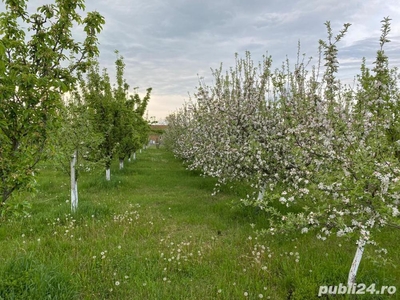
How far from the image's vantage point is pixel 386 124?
5.30 m

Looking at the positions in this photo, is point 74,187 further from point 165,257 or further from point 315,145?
point 315,145

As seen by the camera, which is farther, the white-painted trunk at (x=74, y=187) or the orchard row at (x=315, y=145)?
the white-painted trunk at (x=74, y=187)

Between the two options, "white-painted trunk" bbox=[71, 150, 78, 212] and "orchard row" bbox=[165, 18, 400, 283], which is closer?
"orchard row" bbox=[165, 18, 400, 283]

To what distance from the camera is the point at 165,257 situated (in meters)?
5.76

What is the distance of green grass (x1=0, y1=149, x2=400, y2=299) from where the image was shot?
4555mm

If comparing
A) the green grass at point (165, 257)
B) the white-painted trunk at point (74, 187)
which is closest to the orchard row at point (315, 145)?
the green grass at point (165, 257)

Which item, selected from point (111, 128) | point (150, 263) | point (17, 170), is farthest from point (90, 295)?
point (111, 128)

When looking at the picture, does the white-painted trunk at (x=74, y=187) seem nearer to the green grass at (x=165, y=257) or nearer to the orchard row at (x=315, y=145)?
the green grass at (x=165, y=257)

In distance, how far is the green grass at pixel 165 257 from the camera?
4.55 m

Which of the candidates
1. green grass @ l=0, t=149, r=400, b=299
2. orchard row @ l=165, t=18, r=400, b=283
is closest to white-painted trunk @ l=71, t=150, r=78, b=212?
green grass @ l=0, t=149, r=400, b=299

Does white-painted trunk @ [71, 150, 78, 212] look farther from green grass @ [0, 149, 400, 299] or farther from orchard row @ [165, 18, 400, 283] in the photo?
orchard row @ [165, 18, 400, 283]

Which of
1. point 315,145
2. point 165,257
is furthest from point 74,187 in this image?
point 315,145

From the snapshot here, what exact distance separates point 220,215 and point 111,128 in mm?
7934

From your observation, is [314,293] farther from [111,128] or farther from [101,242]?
[111,128]
